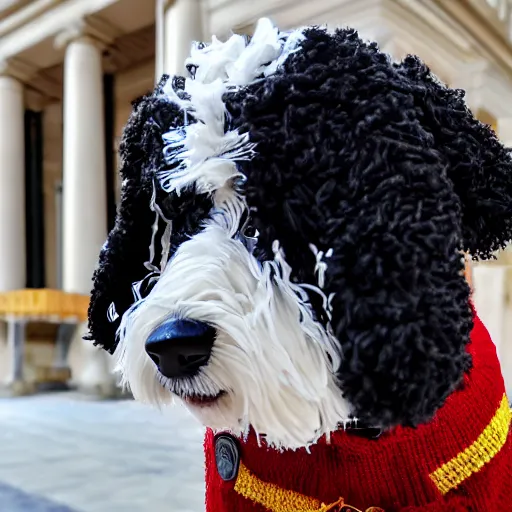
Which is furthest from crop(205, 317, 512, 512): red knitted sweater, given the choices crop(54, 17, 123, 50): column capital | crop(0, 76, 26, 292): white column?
crop(0, 76, 26, 292): white column

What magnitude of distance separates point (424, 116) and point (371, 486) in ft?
1.03

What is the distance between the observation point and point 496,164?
0.51 meters

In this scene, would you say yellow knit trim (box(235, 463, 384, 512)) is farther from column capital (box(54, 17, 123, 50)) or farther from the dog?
column capital (box(54, 17, 123, 50))

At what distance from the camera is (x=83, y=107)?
4.00m

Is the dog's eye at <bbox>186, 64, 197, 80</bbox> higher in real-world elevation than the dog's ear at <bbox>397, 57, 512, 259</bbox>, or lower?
higher

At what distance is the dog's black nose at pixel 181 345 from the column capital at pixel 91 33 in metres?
3.98

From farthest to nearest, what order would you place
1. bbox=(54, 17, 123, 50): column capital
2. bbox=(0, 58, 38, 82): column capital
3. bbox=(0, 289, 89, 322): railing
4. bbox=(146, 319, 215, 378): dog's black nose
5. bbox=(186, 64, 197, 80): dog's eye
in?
bbox=(0, 58, 38, 82): column capital
bbox=(54, 17, 123, 50): column capital
bbox=(0, 289, 89, 322): railing
bbox=(186, 64, 197, 80): dog's eye
bbox=(146, 319, 215, 378): dog's black nose

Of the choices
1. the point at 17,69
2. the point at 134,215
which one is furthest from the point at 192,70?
the point at 17,69

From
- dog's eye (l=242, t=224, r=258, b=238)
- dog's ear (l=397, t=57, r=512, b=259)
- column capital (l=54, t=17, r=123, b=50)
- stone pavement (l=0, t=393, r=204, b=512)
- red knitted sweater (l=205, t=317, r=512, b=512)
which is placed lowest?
stone pavement (l=0, t=393, r=204, b=512)

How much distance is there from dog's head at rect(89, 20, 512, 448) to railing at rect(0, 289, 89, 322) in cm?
308

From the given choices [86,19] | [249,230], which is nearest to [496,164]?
[249,230]

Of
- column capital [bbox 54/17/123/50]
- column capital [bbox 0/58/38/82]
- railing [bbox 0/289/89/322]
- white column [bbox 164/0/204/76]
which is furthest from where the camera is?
column capital [bbox 0/58/38/82]

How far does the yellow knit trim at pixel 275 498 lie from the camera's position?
55cm

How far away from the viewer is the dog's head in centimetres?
41
